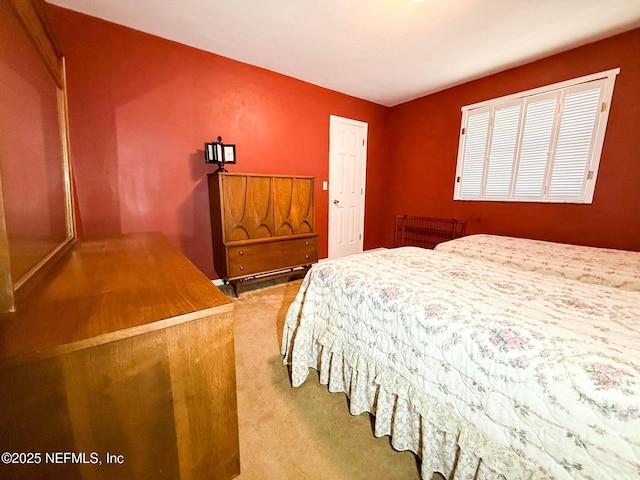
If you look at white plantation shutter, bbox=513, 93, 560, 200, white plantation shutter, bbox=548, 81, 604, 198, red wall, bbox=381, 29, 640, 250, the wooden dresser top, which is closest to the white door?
red wall, bbox=381, 29, 640, 250

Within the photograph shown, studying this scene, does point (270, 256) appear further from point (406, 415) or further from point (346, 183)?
point (406, 415)

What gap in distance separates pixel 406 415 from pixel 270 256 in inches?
83.8

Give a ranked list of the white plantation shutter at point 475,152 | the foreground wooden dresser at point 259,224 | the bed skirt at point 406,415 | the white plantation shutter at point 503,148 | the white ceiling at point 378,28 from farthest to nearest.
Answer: the white plantation shutter at point 475,152, the white plantation shutter at point 503,148, the foreground wooden dresser at point 259,224, the white ceiling at point 378,28, the bed skirt at point 406,415

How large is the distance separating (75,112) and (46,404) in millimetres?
2718

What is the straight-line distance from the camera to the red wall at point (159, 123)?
2.25 m

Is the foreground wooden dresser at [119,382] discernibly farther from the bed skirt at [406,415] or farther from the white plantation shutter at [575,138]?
the white plantation shutter at [575,138]

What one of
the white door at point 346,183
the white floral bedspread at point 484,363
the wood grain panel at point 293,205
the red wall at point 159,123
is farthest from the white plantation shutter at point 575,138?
the red wall at point 159,123

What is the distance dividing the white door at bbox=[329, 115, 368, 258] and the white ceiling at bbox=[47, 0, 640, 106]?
100 centimetres

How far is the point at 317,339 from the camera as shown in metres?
1.49

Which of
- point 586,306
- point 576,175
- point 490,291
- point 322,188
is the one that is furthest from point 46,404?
point 576,175

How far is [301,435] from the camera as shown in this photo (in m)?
1.23

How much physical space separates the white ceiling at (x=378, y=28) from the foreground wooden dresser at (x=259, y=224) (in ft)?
4.38

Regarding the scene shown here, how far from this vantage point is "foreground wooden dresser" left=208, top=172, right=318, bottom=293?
2600 mm

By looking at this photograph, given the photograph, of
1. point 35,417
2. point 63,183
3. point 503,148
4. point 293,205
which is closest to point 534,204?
point 503,148
